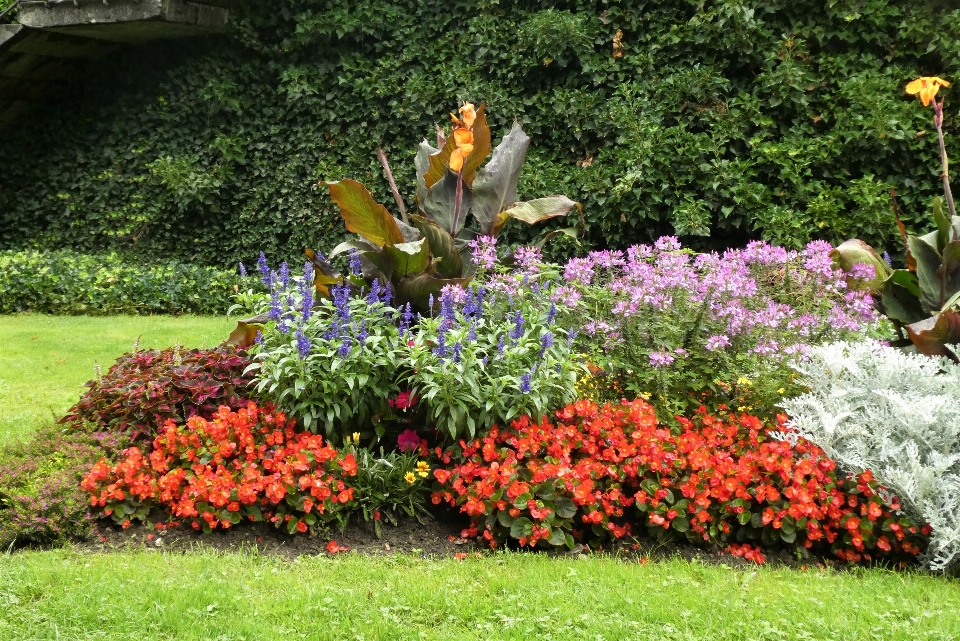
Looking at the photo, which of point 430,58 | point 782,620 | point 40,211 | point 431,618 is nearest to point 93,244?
point 40,211

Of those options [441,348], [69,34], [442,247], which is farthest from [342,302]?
[69,34]

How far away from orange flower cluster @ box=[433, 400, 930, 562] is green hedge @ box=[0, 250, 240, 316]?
5991 millimetres

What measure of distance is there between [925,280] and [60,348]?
21.2 feet

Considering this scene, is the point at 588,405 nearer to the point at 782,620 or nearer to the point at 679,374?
the point at 679,374

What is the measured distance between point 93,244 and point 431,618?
9609 mm

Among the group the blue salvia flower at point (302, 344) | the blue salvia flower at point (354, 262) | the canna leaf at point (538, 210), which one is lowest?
the blue salvia flower at point (302, 344)

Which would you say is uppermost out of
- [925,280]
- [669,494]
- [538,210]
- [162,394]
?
[538,210]

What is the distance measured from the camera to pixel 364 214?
13.9 feet

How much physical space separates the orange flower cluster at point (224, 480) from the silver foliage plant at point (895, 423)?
204cm

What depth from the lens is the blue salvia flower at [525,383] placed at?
3580mm

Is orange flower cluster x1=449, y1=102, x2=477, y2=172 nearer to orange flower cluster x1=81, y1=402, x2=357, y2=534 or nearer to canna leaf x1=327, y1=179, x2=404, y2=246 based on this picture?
canna leaf x1=327, y1=179, x2=404, y2=246

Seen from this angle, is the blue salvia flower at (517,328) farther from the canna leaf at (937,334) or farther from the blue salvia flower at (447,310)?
the canna leaf at (937,334)

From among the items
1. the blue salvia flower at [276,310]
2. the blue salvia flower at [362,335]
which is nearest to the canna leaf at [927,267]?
the blue salvia flower at [362,335]

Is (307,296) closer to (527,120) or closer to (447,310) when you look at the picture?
(447,310)
